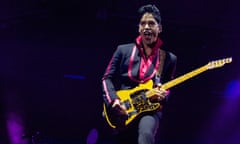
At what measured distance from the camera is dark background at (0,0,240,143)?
21.0 feet

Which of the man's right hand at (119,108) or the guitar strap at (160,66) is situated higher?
the guitar strap at (160,66)

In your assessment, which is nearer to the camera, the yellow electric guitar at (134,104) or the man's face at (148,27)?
the yellow electric guitar at (134,104)

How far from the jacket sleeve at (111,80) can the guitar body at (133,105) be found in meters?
0.10

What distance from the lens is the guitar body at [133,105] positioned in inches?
136

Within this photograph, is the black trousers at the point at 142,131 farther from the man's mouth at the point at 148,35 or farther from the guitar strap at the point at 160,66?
the man's mouth at the point at 148,35

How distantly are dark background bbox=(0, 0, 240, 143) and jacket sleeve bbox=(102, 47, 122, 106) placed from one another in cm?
263

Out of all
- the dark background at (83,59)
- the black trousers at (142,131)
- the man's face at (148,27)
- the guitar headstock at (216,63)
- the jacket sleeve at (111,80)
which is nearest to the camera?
the black trousers at (142,131)

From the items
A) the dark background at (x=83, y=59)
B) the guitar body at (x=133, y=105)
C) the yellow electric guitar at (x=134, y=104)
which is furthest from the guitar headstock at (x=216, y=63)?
the dark background at (x=83, y=59)

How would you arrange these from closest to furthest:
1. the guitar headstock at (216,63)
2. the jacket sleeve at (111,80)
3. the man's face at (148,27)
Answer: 1. the jacket sleeve at (111,80)
2. the man's face at (148,27)
3. the guitar headstock at (216,63)

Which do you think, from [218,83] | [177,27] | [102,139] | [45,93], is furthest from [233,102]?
[45,93]

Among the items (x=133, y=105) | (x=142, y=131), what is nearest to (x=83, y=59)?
(x=133, y=105)

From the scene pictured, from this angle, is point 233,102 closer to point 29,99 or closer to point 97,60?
point 97,60

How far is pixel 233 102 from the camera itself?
7.66 m

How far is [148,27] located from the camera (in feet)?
12.0
